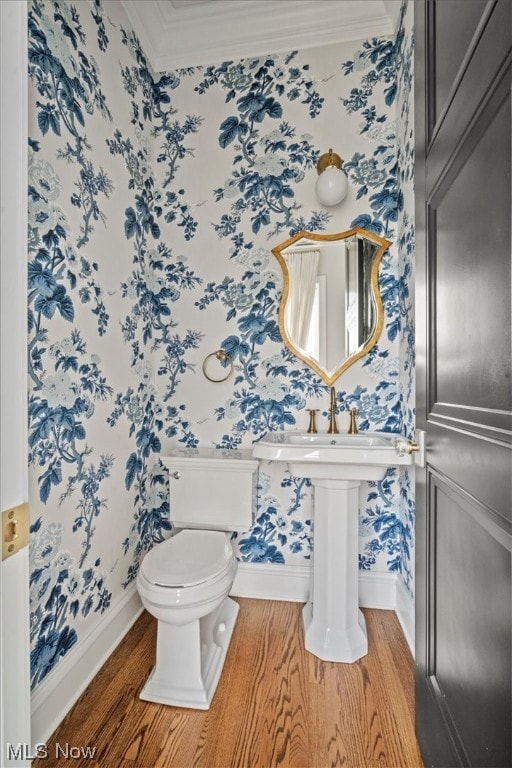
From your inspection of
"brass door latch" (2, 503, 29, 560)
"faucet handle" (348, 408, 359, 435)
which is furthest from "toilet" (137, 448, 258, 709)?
"brass door latch" (2, 503, 29, 560)

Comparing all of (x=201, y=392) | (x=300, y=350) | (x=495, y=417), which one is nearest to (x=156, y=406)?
(x=201, y=392)

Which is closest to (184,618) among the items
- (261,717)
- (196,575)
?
(196,575)

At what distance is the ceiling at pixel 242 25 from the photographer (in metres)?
1.88

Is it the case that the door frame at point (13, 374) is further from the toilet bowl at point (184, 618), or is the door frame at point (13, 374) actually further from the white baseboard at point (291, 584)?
the white baseboard at point (291, 584)

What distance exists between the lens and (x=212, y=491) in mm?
1886

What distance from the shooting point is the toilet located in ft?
4.40

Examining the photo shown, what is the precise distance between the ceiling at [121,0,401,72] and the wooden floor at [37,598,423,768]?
2.84 meters

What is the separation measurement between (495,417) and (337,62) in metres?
2.14

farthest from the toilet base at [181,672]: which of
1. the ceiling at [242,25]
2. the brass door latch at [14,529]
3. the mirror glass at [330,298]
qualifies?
the ceiling at [242,25]

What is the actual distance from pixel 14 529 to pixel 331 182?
6.22ft

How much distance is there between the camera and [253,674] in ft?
4.83

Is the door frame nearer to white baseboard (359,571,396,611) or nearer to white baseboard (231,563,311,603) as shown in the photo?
white baseboard (231,563,311,603)

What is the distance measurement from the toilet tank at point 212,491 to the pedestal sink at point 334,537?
302 mm

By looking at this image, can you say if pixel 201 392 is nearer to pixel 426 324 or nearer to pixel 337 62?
pixel 426 324
